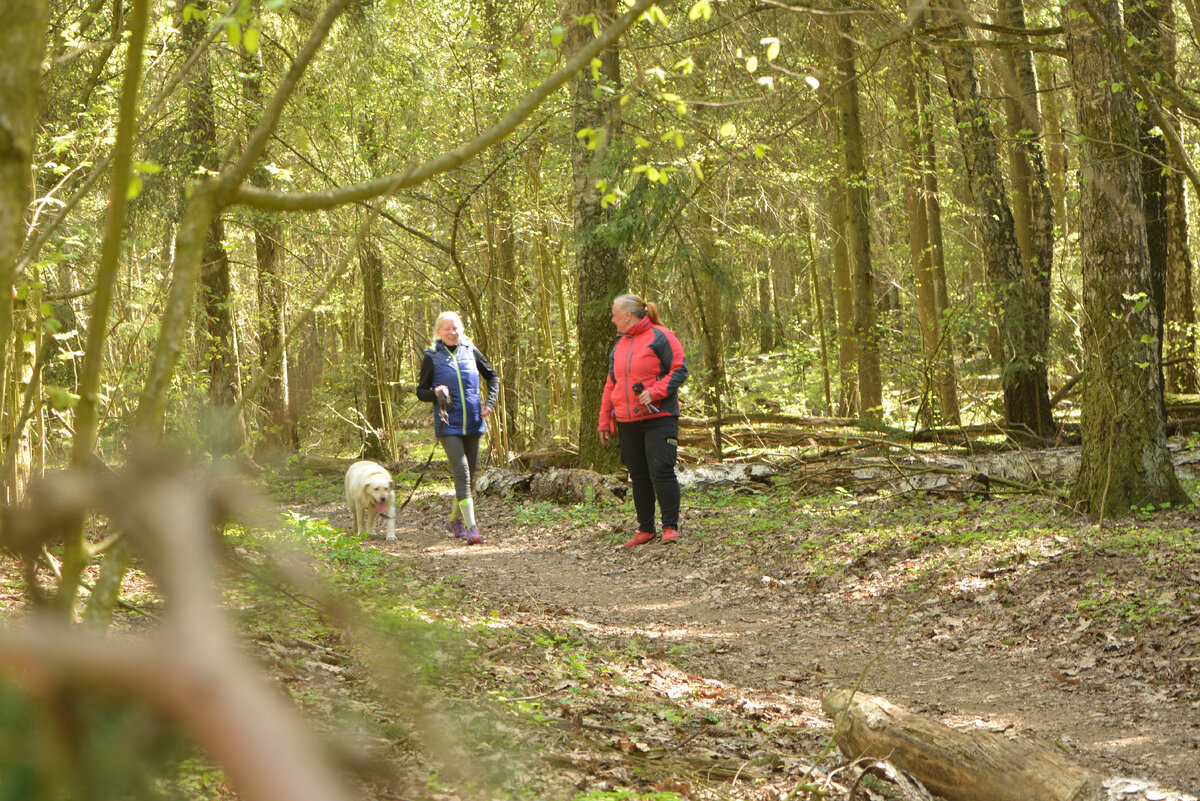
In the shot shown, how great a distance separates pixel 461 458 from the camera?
31.7ft

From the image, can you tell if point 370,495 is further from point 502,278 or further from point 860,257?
point 860,257

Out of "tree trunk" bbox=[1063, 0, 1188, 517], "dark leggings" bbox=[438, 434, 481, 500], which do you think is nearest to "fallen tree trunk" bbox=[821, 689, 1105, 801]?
"tree trunk" bbox=[1063, 0, 1188, 517]

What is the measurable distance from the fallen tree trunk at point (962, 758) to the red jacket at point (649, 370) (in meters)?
5.22

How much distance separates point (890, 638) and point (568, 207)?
13.5 m

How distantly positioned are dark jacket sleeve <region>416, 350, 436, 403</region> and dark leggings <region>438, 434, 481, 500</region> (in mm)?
453

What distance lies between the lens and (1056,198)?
2348 cm

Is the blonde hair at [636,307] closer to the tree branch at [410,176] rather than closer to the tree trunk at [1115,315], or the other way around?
the tree trunk at [1115,315]

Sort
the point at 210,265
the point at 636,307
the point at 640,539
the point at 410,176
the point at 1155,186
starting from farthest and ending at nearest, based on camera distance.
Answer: the point at 210,265, the point at 1155,186, the point at 640,539, the point at 636,307, the point at 410,176

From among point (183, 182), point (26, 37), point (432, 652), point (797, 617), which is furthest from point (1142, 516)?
point (183, 182)

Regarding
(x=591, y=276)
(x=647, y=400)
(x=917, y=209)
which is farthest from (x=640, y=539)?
(x=917, y=209)

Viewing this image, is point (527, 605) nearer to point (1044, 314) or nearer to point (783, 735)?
point (783, 735)

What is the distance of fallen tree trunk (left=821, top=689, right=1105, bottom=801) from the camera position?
3.46 metres

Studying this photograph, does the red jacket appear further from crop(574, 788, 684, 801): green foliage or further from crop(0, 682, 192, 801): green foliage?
crop(0, 682, 192, 801): green foliage

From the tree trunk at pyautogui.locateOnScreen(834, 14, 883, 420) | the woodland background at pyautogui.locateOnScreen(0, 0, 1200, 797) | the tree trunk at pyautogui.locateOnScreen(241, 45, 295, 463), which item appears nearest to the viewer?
the woodland background at pyautogui.locateOnScreen(0, 0, 1200, 797)
